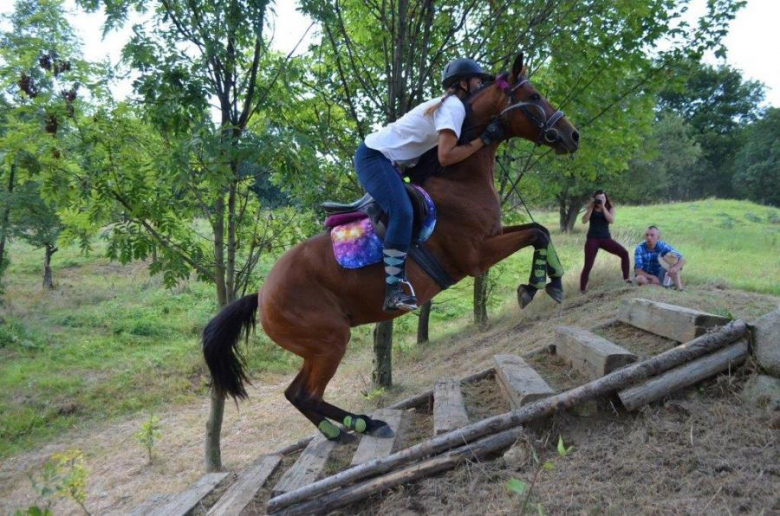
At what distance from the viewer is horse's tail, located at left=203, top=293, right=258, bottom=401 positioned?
4.38 metres

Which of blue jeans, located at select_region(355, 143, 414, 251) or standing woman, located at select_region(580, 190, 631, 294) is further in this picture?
standing woman, located at select_region(580, 190, 631, 294)

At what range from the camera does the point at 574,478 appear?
2.90 metres

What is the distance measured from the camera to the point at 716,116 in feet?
168

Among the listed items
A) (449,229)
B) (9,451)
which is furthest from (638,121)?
(9,451)

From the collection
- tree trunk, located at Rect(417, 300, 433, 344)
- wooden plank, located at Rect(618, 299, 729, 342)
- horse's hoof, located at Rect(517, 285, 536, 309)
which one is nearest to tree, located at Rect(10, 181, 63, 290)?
tree trunk, located at Rect(417, 300, 433, 344)

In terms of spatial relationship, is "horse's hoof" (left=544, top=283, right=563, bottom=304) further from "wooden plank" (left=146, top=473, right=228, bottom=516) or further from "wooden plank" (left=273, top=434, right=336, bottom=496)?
"wooden plank" (left=146, top=473, right=228, bottom=516)

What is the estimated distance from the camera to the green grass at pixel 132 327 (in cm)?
995

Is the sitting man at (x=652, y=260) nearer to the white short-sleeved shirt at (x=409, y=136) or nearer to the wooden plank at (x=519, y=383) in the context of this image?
the wooden plank at (x=519, y=383)

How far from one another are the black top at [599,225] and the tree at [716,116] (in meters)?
45.8

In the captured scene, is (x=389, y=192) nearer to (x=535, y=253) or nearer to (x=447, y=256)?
(x=447, y=256)

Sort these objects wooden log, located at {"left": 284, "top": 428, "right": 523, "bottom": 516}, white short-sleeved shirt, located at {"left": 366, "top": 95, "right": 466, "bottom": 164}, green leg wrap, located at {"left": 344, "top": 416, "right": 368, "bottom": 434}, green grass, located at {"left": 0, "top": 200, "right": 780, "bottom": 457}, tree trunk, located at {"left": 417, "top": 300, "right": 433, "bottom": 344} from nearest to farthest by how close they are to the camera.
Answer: wooden log, located at {"left": 284, "top": 428, "right": 523, "bottom": 516}
white short-sleeved shirt, located at {"left": 366, "top": 95, "right": 466, "bottom": 164}
green leg wrap, located at {"left": 344, "top": 416, "right": 368, "bottom": 434}
green grass, located at {"left": 0, "top": 200, "right": 780, "bottom": 457}
tree trunk, located at {"left": 417, "top": 300, "right": 433, "bottom": 344}

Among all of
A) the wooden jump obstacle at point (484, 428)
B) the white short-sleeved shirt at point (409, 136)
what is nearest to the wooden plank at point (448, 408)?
the wooden jump obstacle at point (484, 428)

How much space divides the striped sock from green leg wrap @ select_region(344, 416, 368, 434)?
4.17ft

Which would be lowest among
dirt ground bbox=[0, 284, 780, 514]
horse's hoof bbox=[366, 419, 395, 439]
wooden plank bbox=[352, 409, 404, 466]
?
wooden plank bbox=[352, 409, 404, 466]
